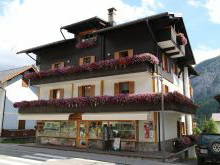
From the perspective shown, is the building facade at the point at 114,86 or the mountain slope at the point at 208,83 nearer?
the building facade at the point at 114,86

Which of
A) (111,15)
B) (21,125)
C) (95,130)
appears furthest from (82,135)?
(21,125)

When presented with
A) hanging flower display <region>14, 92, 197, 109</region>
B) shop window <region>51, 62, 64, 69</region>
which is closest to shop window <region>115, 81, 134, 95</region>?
hanging flower display <region>14, 92, 197, 109</region>

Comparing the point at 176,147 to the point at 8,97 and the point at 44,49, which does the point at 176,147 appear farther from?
the point at 8,97

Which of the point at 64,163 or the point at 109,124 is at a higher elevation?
the point at 109,124

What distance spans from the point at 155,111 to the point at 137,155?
3205 mm

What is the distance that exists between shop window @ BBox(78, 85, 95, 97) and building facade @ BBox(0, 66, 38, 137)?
11.8 m

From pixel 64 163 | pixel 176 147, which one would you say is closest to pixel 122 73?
pixel 176 147

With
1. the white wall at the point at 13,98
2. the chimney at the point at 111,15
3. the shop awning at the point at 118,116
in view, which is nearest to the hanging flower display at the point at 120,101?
the shop awning at the point at 118,116

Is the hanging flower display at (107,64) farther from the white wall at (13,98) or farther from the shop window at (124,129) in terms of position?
the white wall at (13,98)

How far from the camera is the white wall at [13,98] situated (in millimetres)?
31750

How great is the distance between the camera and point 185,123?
93.4 feet

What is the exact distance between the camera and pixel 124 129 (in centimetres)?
2050

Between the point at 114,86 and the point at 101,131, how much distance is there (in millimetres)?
3811

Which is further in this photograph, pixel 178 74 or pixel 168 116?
pixel 178 74
